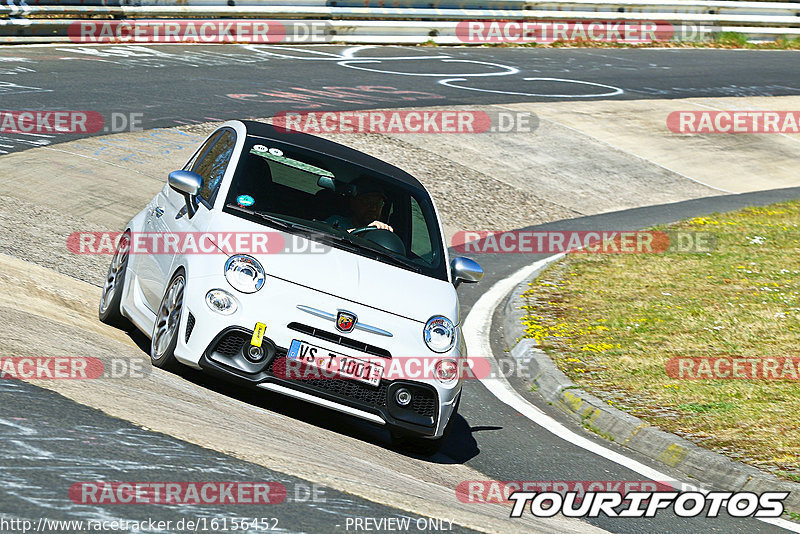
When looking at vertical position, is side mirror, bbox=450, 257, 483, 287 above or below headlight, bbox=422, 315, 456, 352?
above

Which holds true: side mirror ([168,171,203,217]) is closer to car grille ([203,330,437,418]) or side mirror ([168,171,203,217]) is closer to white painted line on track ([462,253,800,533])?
car grille ([203,330,437,418])

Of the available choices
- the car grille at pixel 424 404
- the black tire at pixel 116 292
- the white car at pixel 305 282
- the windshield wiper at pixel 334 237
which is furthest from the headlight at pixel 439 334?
the black tire at pixel 116 292

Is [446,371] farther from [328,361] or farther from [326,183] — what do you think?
[326,183]

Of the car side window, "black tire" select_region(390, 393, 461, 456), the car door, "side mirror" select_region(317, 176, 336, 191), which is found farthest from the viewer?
"side mirror" select_region(317, 176, 336, 191)

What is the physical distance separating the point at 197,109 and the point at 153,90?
4.63 feet

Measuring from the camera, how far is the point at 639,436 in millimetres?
7609

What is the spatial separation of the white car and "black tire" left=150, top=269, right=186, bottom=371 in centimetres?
1

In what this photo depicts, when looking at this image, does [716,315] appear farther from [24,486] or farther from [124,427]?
[24,486]

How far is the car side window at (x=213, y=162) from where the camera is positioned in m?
7.43

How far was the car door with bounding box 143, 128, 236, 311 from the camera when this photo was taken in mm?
7062

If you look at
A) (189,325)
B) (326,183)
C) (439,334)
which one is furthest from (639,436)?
(189,325)

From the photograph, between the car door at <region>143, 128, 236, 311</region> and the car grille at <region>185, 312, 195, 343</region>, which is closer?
the car grille at <region>185, 312, 195, 343</region>

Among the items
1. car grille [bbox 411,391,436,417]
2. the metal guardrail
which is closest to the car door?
car grille [bbox 411,391,436,417]

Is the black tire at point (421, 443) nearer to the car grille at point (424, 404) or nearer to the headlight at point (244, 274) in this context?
the car grille at point (424, 404)
